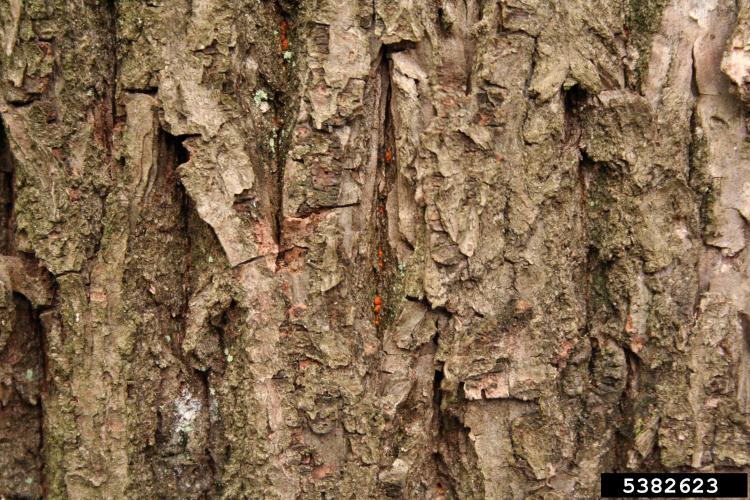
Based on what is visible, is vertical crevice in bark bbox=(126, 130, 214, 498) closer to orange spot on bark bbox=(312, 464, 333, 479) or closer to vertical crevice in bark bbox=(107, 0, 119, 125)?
vertical crevice in bark bbox=(107, 0, 119, 125)

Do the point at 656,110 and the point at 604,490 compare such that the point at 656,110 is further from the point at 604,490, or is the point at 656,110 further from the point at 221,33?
the point at 221,33

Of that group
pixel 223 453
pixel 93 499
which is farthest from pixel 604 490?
pixel 93 499

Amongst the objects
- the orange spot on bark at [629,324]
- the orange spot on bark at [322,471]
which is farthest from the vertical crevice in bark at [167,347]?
the orange spot on bark at [629,324]

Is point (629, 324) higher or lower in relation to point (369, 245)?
lower

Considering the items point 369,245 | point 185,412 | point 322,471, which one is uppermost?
point 369,245

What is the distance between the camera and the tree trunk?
6.96 ft

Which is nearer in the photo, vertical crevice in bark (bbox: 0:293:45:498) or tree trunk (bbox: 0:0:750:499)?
tree trunk (bbox: 0:0:750:499)

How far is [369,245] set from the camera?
224 cm

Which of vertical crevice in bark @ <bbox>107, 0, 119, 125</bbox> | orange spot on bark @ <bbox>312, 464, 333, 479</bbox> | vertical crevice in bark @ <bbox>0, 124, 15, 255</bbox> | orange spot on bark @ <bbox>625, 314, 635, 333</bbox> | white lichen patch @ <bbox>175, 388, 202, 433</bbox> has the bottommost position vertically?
orange spot on bark @ <bbox>312, 464, 333, 479</bbox>

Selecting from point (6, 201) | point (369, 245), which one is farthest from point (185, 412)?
point (6, 201)

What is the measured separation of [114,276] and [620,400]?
1791mm

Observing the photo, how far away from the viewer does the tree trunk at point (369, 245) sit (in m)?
2.12

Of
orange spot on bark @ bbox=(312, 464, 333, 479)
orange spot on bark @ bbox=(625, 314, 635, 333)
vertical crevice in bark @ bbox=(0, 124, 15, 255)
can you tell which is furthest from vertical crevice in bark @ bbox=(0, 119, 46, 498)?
orange spot on bark @ bbox=(625, 314, 635, 333)

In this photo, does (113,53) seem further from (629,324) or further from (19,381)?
(629,324)
